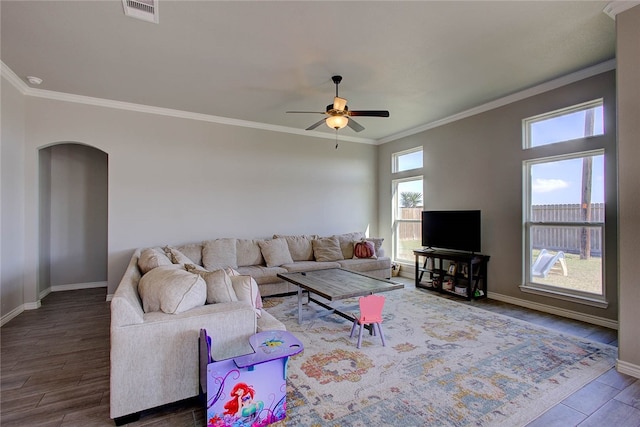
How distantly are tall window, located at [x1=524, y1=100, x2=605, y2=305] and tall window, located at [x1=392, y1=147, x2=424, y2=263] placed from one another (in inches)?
82.4

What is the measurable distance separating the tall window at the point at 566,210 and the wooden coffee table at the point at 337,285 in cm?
235

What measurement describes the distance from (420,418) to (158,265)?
2470mm

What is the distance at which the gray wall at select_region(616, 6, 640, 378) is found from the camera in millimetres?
2457

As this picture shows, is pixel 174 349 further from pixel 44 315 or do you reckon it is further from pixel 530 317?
pixel 530 317

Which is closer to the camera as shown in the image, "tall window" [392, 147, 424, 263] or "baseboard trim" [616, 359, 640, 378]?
"baseboard trim" [616, 359, 640, 378]

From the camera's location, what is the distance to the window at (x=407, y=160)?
20.3 ft

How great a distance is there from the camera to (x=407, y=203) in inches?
255

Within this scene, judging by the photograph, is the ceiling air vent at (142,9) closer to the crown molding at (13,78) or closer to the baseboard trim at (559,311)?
the crown molding at (13,78)

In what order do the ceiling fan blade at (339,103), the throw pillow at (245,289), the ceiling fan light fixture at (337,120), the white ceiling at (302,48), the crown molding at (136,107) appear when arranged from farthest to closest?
the crown molding at (136,107) → the ceiling fan light fixture at (337,120) → the ceiling fan blade at (339,103) → the white ceiling at (302,48) → the throw pillow at (245,289)

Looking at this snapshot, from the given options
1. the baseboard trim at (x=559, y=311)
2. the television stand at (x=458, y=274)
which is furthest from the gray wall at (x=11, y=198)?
the baseboard trim at (x=559, y=311)

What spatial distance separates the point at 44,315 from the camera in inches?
155

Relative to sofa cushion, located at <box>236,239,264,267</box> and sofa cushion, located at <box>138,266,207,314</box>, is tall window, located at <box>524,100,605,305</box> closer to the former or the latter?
sofa cushion, located at <box>236,239,264,267</box>

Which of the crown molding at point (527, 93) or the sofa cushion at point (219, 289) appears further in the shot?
the crown molding at point (527, 93)

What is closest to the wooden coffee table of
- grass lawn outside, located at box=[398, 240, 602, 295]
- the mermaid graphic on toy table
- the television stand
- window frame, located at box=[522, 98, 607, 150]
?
the mermaid graphic on toy table
